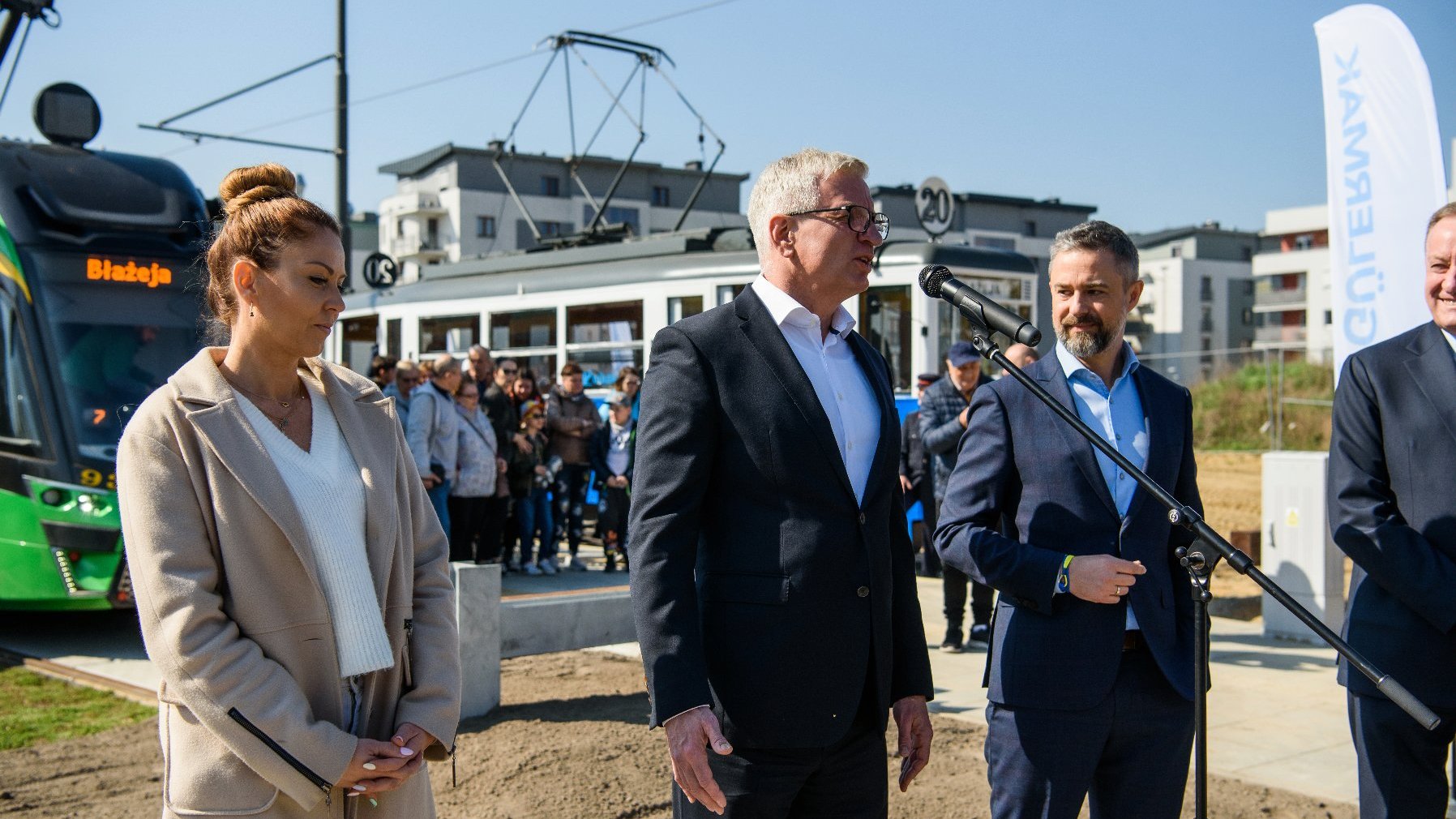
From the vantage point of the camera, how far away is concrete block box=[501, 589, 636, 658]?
7195mm

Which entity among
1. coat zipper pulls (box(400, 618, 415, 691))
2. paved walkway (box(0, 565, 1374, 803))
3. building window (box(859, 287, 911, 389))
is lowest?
paved walkway (box(0, 565, 1374, 803))

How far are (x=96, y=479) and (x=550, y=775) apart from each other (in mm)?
4462

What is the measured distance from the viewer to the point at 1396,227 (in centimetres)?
733

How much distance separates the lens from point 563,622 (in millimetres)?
7391

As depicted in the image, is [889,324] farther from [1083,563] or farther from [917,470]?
[1083,563]

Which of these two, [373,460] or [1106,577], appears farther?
[1106,577]

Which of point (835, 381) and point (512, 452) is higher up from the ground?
point (835, 381)

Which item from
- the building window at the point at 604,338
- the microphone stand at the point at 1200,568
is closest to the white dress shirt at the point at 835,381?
the microphone stand at the point at 1200,568

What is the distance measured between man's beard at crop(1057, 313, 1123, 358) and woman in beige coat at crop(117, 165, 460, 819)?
1.76 m

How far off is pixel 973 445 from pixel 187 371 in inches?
79.0

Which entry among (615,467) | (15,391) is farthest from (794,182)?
(615,467)

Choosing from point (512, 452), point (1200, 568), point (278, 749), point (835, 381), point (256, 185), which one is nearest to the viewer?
point (278, 749)

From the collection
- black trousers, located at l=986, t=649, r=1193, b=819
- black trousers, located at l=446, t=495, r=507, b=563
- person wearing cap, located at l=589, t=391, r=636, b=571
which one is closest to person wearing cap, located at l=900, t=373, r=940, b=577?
person wearing cap, located at l=589, t=391, r=636, b=571

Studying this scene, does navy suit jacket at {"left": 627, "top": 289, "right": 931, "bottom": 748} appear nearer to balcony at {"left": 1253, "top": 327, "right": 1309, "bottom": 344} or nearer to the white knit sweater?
the white knit sweater
